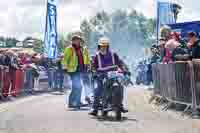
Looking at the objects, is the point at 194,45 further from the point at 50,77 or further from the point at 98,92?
the point at 50,77

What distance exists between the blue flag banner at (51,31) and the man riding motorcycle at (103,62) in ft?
51.7

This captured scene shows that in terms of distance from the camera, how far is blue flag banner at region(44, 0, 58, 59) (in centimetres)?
3103

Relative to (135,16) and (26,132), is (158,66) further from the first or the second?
(135,16)

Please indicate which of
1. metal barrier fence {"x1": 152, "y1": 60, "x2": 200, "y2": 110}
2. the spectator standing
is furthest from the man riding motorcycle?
the spectator standing

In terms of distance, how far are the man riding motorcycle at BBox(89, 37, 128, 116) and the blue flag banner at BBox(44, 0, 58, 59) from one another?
15744 millimetres

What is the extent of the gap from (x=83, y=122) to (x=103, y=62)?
2.12m

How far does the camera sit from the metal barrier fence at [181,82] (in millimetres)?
14711

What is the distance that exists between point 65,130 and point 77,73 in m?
6.30

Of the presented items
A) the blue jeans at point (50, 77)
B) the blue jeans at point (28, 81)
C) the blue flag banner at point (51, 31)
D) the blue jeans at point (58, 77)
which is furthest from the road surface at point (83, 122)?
the blue flag banner at point (51, 31)

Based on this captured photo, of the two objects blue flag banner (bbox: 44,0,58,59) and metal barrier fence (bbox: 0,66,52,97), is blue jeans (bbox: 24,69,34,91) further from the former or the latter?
blue flag banner (bbox: 44,0,58,59)

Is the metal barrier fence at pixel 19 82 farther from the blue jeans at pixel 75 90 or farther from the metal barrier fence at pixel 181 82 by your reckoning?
the metal barrier fence at pixel 181 82

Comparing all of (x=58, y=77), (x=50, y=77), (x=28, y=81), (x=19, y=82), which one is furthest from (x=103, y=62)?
(x=50, y=77)

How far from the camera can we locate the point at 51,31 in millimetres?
31281

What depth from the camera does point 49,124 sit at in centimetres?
1316
